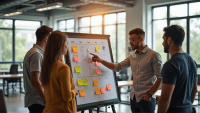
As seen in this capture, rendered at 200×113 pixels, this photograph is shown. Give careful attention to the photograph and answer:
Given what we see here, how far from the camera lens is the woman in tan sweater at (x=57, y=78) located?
6.33 ft

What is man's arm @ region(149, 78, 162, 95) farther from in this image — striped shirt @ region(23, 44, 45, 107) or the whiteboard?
striped shirt @ region(23, 44, 45, 107)

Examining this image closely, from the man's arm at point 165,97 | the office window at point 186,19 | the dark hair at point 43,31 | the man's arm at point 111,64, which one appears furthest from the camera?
the office window at point 186,19

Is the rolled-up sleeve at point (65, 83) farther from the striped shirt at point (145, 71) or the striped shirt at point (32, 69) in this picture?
the striped shirt at point (145, 71)

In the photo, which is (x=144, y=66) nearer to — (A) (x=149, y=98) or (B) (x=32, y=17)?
(A) (x=149, y=98)

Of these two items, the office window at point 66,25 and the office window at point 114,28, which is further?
the office window at point 66,25

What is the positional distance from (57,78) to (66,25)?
41.6 feet

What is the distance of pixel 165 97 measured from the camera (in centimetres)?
187

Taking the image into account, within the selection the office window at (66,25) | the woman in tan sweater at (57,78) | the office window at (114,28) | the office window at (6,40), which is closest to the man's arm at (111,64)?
the woman in tan sweater at (57,78)

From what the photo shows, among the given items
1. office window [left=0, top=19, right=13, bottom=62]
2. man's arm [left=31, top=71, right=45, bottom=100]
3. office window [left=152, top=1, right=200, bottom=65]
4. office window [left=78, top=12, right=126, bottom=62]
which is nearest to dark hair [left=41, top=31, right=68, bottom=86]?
man's arm [left=31, top=71, right=45, bottom=100]

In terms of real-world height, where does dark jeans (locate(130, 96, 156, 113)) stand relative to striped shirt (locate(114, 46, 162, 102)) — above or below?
below

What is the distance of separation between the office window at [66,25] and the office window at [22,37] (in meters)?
1.71

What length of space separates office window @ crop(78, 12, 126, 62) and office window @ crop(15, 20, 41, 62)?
373 cm

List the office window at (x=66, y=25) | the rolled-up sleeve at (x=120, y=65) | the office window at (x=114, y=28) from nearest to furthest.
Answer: the rolled-up sleeve at (x=120, y=65), the office window at (x=114, y=28), the office window at (x=66, y=25)

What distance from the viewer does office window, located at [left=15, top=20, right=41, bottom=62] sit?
13.6m
